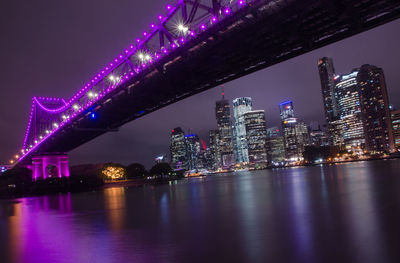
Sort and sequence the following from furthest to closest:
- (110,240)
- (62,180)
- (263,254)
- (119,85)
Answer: (62,180) → (119,85) → (110,240) → (263,254)

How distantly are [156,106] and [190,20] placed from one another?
1727cm

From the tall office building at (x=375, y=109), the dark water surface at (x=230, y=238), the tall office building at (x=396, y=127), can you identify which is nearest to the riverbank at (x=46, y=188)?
the dark water surface at (x=230, y=238)

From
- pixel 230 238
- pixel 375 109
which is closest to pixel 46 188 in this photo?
pixel 230 238

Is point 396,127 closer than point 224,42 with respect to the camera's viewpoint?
No

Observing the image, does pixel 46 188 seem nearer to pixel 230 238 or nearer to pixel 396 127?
pixel 230 238

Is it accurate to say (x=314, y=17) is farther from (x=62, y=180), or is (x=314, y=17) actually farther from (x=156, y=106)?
(x=62, y=180)

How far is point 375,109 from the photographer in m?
176

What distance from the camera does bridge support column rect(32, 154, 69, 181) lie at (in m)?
74.1

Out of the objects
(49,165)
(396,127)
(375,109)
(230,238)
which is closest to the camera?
(230,238)

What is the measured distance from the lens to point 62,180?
208 ft

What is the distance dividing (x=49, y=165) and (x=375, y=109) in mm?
166861

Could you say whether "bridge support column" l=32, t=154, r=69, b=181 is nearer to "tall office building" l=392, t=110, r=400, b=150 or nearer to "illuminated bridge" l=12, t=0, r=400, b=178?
"illuminated bridge" l=12, t=0, r=400, b=178

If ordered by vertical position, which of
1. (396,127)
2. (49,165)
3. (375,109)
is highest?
(375,109)

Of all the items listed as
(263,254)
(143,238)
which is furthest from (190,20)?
(263,254)
